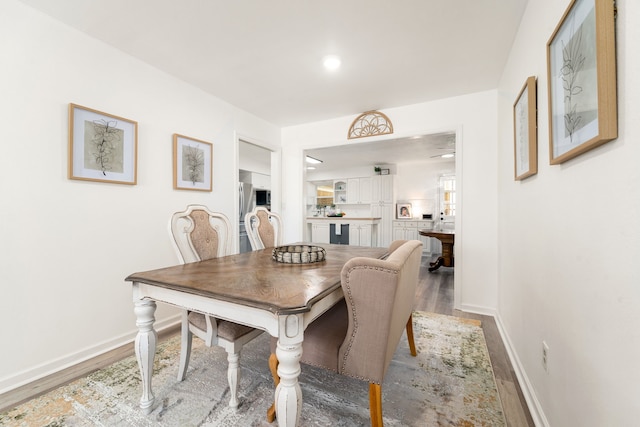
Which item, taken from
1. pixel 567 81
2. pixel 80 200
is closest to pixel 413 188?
pixel 567 81

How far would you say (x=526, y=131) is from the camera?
66.1 inches

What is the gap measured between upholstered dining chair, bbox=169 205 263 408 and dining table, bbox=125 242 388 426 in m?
0.20

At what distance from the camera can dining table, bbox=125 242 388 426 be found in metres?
0.95

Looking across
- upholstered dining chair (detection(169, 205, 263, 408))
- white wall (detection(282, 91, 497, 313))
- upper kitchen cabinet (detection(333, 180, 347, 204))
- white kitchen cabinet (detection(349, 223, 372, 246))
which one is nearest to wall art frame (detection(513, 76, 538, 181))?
white wall (detection(282, 91, 497, 313))

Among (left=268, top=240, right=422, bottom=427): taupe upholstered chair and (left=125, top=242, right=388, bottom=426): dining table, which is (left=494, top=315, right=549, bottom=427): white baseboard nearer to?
(left=268, top=240, right=422, bottom=427): taupe upholstered chair

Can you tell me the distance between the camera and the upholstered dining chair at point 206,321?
53.7 inches

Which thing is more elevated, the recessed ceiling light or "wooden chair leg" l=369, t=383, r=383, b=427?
the recessed ceiling light

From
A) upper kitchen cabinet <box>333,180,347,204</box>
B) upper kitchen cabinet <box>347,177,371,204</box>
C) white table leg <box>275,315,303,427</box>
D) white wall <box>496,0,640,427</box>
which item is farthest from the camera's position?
upper kitchen cabinet <box>333,180,347,204</box>

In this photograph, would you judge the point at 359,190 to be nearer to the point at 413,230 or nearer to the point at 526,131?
the point at 413,230

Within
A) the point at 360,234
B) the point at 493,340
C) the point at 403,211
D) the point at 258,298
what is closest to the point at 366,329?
the point at 258,298

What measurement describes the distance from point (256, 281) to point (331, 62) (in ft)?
6.62

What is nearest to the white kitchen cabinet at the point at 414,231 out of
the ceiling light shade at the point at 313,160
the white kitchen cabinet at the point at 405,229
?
the white kitchen cabinet at the point at 405,229

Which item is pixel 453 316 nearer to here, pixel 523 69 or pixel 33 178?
pixel 523 69

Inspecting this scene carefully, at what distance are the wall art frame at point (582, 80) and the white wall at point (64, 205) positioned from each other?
284cm
